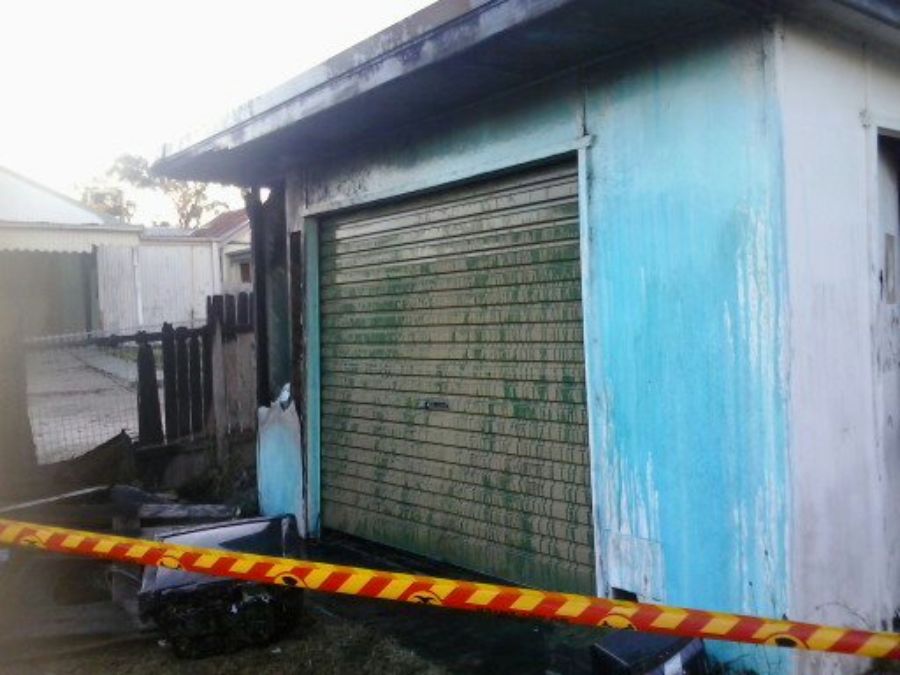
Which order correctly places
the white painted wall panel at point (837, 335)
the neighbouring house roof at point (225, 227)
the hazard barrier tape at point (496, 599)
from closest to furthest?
the hazard barrier tape at point (496, 599)
the white painted wall panel at point (837, 335)
the neighbouring house roof at point (225, 227)

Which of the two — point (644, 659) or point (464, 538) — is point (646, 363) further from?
point (464, 538)

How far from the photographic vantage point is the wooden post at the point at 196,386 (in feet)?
27.3

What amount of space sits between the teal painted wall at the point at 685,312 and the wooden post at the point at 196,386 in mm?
4993

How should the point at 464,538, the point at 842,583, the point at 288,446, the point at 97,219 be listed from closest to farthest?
1. the point at 842,583
2. the point at 464,538
3. the point at 288,446
4. the point at 97,219

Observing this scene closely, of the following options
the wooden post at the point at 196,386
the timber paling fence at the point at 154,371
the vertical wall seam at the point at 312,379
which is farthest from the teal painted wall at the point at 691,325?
the wooden post at the point at 196,386

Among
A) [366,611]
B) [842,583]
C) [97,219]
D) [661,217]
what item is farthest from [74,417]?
[97,219]

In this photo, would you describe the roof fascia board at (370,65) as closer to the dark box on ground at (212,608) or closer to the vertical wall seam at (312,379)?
the vertical wall seam at (312,379)

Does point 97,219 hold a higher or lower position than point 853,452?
higher

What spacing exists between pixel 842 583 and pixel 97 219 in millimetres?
27334

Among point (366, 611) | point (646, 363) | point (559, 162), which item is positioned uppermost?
point (559, 162)

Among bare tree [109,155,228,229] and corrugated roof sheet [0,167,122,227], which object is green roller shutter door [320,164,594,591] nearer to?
corrugated roof sheet [0,167,122,227]

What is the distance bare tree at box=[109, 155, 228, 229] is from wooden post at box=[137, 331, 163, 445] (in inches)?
1695

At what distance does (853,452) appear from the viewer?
12.7ft

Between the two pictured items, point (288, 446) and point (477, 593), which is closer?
point (477, 593)
